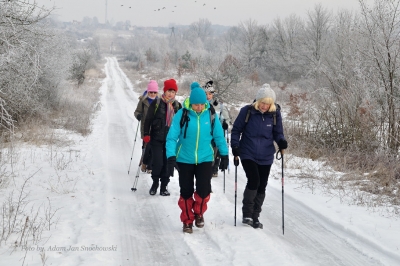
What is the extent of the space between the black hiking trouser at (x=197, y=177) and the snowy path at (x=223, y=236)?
0.60m

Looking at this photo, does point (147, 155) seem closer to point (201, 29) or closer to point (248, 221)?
point (248, 221)

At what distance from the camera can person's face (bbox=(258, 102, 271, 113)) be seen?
5684 millimetres

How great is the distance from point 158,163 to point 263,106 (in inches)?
108

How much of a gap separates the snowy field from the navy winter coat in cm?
111

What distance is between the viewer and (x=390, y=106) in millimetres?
10125

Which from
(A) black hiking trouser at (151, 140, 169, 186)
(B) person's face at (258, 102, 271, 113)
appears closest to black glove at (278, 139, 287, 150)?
(B) person's face at (258, 102, 271, 113)

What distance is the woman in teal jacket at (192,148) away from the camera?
18.4ft

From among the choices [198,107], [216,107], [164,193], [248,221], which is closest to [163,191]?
[164,193]

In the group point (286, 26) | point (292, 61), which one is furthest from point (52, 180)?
point (286, 26)

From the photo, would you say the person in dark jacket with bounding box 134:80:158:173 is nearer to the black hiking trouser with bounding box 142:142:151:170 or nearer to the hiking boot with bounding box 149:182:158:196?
the black hiking trouser with bounding box 142:142:151:170

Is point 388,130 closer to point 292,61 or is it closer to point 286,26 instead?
point 292,61

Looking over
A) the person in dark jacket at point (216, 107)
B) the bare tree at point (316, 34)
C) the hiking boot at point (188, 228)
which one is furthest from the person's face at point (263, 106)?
the bare tree at point (316, 34)

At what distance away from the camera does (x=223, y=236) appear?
5562mm

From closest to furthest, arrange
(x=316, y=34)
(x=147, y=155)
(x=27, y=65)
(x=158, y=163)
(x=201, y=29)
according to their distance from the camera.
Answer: (x=158, y=163), (x=147, y=155), (x=27, y=65), (x=316, y=34), (x=201, y=29)
